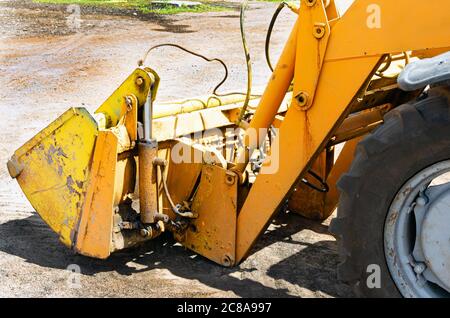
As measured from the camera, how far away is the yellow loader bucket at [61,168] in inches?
153

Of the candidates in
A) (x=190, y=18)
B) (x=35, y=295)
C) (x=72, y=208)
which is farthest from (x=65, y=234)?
(x=190, y=18)

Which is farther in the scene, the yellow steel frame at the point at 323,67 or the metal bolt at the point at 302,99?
the metal bolt at the point at 302,99

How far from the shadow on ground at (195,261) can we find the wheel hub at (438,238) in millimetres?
761

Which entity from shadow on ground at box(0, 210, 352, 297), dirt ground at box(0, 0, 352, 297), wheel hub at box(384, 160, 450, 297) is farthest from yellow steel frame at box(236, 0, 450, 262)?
wheel hub at box(384, 160, 450, 297)

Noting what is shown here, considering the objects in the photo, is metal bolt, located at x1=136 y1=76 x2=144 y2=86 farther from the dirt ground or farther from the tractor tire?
the tractor tire

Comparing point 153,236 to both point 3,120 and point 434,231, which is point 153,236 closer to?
point 434,231

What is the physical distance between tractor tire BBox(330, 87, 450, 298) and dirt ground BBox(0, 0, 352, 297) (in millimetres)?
595

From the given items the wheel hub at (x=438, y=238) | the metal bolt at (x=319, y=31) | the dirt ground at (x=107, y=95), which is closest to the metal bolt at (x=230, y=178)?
the dirt ground at (x=107, y=95)

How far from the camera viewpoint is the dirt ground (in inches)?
151

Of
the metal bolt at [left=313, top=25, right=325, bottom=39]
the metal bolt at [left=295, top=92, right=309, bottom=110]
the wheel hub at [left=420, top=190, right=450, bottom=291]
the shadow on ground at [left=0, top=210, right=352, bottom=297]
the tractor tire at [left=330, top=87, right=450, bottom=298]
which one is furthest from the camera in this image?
the shadow on ground at [left=0, top=210, right=352, bottom=297]

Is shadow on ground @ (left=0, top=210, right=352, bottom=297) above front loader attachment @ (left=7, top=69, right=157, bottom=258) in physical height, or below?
below

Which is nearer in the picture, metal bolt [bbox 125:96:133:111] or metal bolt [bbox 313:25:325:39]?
metal bolt [bbox 313:25:325:39]

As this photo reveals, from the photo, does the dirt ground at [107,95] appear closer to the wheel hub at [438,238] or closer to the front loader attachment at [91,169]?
the front loader attachment at [91,169]

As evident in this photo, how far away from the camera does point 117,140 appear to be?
380 cm
